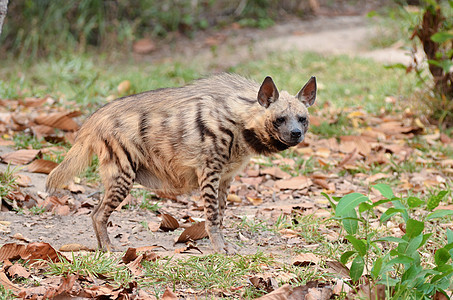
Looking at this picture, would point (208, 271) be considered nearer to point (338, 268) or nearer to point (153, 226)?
point (338, 268)

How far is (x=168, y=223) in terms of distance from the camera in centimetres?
421

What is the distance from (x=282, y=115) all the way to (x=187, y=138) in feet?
2.22

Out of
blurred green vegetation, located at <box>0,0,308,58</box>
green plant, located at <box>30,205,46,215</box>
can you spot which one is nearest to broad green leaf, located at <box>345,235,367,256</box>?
green plant, located at <box>30,205,46,215</box>

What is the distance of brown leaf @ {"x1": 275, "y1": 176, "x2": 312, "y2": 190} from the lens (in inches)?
206

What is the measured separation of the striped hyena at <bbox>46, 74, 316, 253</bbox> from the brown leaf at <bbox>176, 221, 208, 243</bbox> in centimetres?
15

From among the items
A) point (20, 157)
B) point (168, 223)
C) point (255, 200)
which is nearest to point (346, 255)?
point (168, 223)

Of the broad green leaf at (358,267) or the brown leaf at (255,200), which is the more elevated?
the broad green leaf at (358,267)

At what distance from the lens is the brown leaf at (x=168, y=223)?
4.18m

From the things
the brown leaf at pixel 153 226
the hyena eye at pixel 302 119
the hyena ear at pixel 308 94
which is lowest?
the brown leaf at pixel 153 226

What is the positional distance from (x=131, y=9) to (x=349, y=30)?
15.6 ft

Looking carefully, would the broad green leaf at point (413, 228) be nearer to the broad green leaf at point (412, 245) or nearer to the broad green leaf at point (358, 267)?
the broad green leaf at point (412, 245)

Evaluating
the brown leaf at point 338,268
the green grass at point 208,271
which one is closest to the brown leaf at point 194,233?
the green grass at point 208,271

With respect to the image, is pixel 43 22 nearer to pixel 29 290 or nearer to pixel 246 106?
pixel 246 106

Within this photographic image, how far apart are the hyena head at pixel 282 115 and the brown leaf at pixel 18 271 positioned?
178 cm
